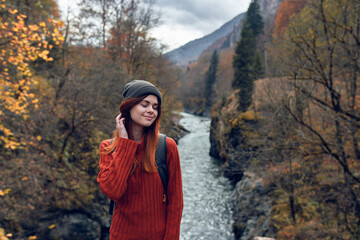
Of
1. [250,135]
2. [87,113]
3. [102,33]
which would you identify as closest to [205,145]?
[250,135]

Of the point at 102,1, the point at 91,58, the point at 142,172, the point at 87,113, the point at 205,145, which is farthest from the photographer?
the point at 205,145

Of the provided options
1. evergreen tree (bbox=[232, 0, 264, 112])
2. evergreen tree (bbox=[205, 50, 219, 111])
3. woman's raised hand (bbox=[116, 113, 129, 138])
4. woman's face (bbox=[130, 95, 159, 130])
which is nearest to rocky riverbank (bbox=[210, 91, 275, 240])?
evergreen tree (bbox=[232, 0, 264, 112])

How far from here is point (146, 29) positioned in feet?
52.6

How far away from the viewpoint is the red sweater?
172 cm

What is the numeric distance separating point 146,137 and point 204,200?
12341 millimetres

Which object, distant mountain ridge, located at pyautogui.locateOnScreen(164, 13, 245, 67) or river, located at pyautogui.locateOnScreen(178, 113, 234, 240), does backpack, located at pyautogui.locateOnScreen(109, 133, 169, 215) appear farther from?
river, located at pyautogui.locateOnScreen(178, 113, 234, 240)

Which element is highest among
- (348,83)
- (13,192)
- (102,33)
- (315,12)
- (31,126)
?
(102,33)

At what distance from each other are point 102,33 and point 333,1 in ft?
42.9

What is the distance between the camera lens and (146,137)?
1.91 metres

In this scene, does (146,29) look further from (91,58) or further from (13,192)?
(13,192)

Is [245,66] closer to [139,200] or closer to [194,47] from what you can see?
[194,47]

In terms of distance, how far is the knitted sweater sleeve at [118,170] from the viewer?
1648 mm

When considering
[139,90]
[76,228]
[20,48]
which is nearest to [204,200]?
[76,228]

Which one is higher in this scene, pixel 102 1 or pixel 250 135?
pixel 102 1
